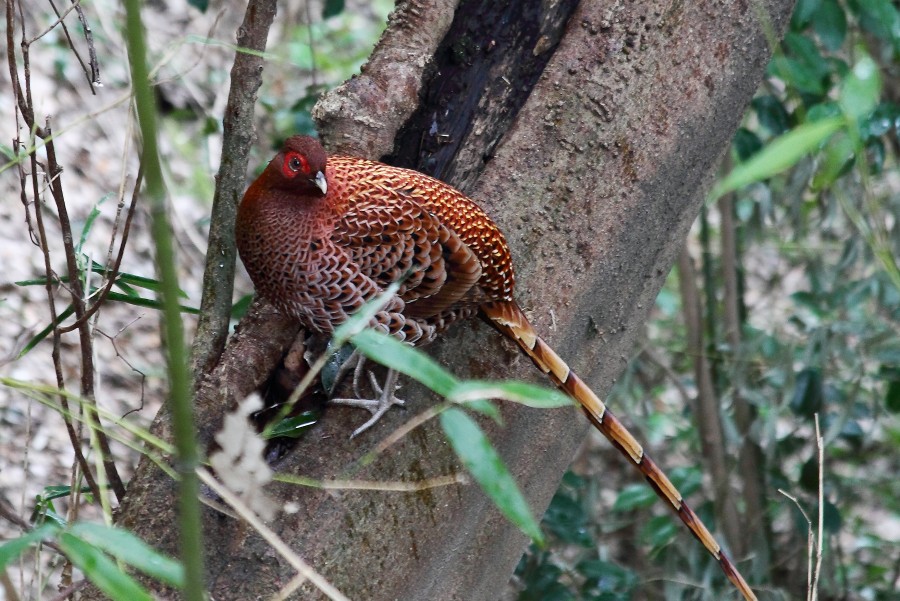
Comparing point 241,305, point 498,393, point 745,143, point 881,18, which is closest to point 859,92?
point 498,393

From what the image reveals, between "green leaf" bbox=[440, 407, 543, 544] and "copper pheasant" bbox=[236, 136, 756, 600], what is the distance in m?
0.98

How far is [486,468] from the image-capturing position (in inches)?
37.7

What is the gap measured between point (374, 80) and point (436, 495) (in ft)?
3.19

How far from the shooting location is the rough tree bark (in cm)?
193

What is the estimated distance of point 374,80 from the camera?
7.18 feet

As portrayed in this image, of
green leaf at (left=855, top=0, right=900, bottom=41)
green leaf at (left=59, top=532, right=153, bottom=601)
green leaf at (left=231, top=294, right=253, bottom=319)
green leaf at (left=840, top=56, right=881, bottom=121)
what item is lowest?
green leaf at (left=231, top=294, right=253, bottom=319)

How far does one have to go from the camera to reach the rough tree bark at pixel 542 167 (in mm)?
1930

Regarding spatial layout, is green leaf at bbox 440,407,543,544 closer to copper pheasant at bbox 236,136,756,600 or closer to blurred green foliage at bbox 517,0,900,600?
copper pheasant at bbox 236,136,756,600

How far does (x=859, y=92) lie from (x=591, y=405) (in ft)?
3.95

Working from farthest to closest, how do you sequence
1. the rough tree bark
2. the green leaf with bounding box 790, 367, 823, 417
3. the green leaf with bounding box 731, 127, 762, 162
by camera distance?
the green leaf with bounding box 790, 367, 823, 417 < the green leaf with bounding box 731, 127, 762, 162 < the rough tree bark

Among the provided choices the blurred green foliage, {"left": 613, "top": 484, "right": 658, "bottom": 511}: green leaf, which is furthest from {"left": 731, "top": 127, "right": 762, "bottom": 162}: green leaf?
{"left": 613, "top": 484, "right": 658, "bottom": 511}: green leaf

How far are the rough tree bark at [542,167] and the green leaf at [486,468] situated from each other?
0.87 m

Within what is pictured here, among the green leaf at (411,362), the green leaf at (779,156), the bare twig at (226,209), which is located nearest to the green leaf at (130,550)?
the green leaf at (411,362)

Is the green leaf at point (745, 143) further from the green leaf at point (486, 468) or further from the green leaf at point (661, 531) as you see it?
the green leaf at point (486, 468)
